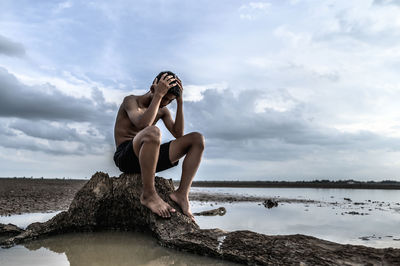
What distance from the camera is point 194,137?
4.34m

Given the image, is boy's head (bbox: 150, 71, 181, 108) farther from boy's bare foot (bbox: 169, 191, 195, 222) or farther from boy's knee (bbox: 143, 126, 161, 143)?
boy's bare foot (bbox: 169, 191, 195, 222)

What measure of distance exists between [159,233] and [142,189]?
80cm

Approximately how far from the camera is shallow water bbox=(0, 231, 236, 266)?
9.96ft

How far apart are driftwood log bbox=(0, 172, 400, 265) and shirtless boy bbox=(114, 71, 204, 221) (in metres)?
0.18

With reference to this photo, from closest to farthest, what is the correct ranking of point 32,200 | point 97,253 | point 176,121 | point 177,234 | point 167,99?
point 97,253
point 177,234
point 167,99
point 176,121
point 32,200

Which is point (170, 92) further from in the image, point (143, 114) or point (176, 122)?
point (176, 122)

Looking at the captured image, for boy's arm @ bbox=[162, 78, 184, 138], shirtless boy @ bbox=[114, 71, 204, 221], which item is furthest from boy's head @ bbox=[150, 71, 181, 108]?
boy's arm @ bbox=[162, 78, 184, 138]

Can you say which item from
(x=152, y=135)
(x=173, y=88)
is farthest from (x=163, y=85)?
(x=152, y=135)

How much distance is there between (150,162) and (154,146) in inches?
7.9

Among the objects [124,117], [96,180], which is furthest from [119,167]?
[124,117]

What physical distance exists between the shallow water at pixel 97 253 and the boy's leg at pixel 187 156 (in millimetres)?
646

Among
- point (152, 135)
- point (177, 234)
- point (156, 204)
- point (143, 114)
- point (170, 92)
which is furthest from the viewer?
point (170, 92)

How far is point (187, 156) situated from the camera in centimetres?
439

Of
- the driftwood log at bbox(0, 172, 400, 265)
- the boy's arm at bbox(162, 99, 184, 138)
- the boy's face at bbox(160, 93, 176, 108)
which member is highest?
the boy's face at bbox(160, 93, 176, 108)
